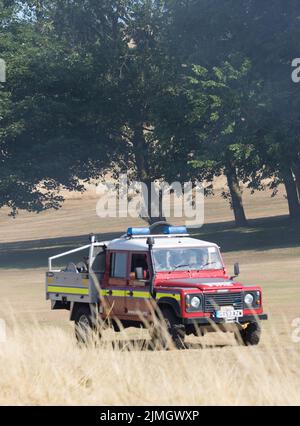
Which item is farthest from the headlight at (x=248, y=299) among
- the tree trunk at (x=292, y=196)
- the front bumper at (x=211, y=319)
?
the tree trunk at (x=292, y=196)

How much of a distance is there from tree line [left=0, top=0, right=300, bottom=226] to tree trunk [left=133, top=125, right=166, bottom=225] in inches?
4.5

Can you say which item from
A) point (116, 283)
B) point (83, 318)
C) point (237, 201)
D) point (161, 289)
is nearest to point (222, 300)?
A: point (161, 289)

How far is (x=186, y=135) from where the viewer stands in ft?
177

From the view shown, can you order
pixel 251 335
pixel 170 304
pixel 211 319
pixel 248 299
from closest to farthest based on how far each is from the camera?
pixel 211 319 < pixel 170 304 < pixel 248 299 < pixel 251 335

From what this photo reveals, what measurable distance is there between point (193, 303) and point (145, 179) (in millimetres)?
43256

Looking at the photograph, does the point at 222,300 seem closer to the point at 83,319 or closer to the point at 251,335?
the point at 251,335

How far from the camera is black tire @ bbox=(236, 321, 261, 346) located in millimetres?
17875

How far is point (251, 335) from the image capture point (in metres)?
17.9

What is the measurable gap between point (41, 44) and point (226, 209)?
3394 centimetres

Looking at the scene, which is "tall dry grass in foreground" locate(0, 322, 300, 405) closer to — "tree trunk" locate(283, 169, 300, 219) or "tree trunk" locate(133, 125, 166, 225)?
"tree trunk" locate(133, 125, 166, 225)

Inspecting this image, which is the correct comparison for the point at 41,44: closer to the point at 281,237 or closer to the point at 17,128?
the point at 17,128
